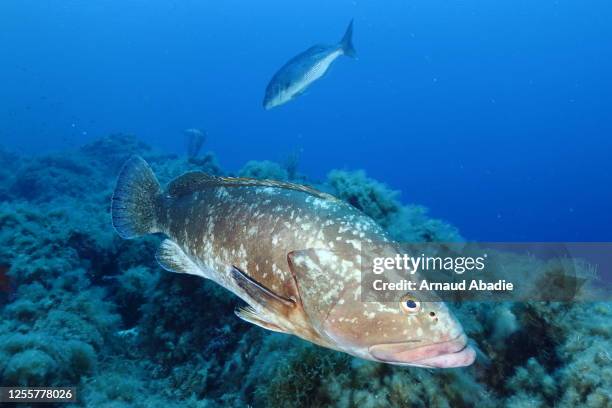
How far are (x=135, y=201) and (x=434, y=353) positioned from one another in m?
3.30

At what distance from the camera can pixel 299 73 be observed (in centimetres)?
777

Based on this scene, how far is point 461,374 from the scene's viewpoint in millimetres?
3047

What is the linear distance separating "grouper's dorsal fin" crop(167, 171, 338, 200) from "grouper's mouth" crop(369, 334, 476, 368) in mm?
1073

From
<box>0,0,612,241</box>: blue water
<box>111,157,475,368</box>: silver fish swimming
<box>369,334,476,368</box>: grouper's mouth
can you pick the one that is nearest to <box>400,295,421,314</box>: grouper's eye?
<box>111,157,475,368</box>: silver fish swimming

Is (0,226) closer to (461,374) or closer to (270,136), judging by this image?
(461,374)

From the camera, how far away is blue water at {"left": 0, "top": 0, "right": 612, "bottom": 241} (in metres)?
122

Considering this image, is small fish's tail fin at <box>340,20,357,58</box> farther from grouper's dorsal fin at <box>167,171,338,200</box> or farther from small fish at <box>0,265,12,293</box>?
small fish at <box>0,265,12,293</box>

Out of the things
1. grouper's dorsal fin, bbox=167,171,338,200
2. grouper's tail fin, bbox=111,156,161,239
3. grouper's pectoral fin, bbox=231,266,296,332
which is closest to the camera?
grouper's pectoral fin, bbox=231,266,296,332

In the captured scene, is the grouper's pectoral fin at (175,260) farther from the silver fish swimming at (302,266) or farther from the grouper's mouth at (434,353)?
the grouper's mouth at (434,353)

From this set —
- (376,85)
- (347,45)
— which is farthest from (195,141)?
(376,85)

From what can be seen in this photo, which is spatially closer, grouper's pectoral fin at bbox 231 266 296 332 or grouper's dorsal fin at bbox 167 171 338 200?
grouper's pectoral fin at bbox 231 266 296 332

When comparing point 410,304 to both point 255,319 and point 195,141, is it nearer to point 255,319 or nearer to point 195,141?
point 255,319

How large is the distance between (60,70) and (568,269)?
20599 cm

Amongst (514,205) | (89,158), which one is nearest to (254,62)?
(514,205)
